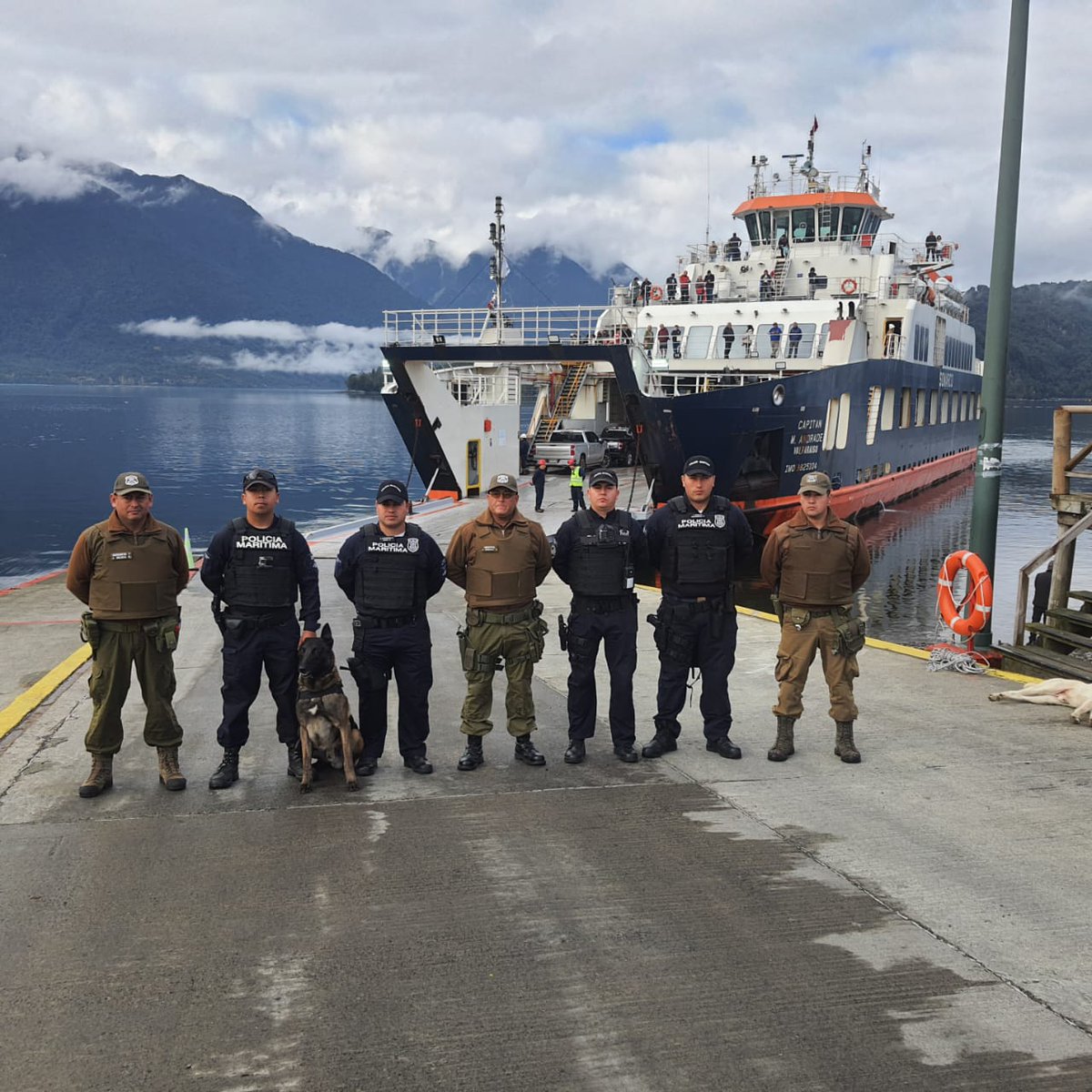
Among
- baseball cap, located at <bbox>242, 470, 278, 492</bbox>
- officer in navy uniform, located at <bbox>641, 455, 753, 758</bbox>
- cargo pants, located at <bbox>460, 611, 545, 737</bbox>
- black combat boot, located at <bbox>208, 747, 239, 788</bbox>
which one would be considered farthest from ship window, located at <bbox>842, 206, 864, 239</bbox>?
black combat boot, located at <bbox>208, 747, 239, 788</bbox>

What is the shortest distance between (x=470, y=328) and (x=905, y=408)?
14.2 m

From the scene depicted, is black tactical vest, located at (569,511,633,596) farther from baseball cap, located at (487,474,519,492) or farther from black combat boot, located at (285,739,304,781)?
black combat boot, located at (285,739,304,781)

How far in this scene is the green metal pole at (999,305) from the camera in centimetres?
802

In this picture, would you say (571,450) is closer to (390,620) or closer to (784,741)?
(784,741)

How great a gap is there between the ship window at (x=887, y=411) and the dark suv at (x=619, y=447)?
6871mm

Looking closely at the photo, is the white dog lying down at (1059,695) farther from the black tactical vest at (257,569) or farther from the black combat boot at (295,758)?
the black tactical vest at (257,569)

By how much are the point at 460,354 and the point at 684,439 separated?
554cm

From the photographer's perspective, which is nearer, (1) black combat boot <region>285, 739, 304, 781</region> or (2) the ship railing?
(1) black combat boot <region>285, 739, 304, 781</region>

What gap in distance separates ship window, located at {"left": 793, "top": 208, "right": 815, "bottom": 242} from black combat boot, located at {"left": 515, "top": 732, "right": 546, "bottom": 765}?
89.3 feet

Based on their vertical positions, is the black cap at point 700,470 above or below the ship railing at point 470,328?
below

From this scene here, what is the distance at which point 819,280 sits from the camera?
28.7 m

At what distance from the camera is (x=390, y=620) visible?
18.0 ft

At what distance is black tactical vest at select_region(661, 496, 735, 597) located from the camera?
5.70m

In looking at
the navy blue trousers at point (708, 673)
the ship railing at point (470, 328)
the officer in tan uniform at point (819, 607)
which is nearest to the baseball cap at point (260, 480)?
the navy blue trousers at point (708, 673)
